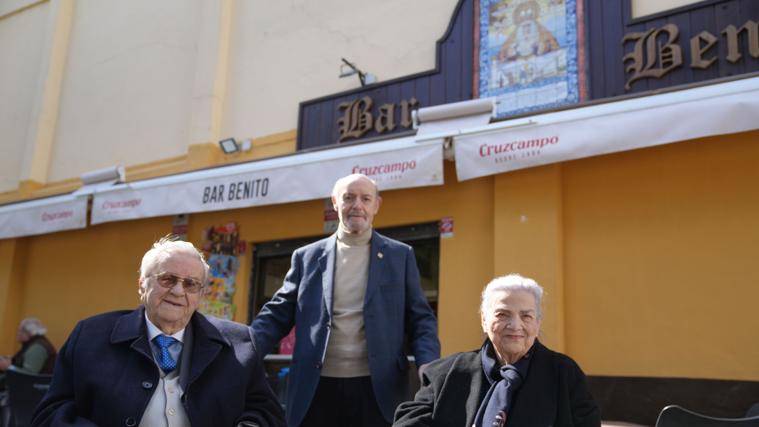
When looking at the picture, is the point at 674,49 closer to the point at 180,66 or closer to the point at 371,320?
the point at 371,320

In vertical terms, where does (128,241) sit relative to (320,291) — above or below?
above

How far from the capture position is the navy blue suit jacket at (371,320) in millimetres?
Answer: 3127

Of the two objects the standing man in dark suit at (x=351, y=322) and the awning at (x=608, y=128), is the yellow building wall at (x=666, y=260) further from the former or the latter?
the standing man in dark suit at (x=351, y=322)

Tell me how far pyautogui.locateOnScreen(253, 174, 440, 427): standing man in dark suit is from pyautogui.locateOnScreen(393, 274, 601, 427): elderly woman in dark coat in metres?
0.41

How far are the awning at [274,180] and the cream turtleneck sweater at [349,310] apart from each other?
210 centimetres

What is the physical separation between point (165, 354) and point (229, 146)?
18.3 feet

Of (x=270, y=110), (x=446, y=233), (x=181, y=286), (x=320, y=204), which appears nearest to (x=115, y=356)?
(x=181, y=286)

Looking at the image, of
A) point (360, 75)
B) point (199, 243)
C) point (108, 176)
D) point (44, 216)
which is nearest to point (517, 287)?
point (360, 75)

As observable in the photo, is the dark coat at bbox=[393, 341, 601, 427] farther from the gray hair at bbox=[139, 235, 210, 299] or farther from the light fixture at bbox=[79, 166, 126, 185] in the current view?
the light fixture at bbox=[79, 166, 126, 185]

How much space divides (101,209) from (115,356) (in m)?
5.36

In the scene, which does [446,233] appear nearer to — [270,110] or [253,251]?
[253,251]

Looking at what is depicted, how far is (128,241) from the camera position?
8.35 meters

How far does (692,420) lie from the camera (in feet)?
9.36

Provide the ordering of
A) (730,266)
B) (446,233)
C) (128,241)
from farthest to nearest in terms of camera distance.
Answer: (128,241)
(446,233)
(730,266)
